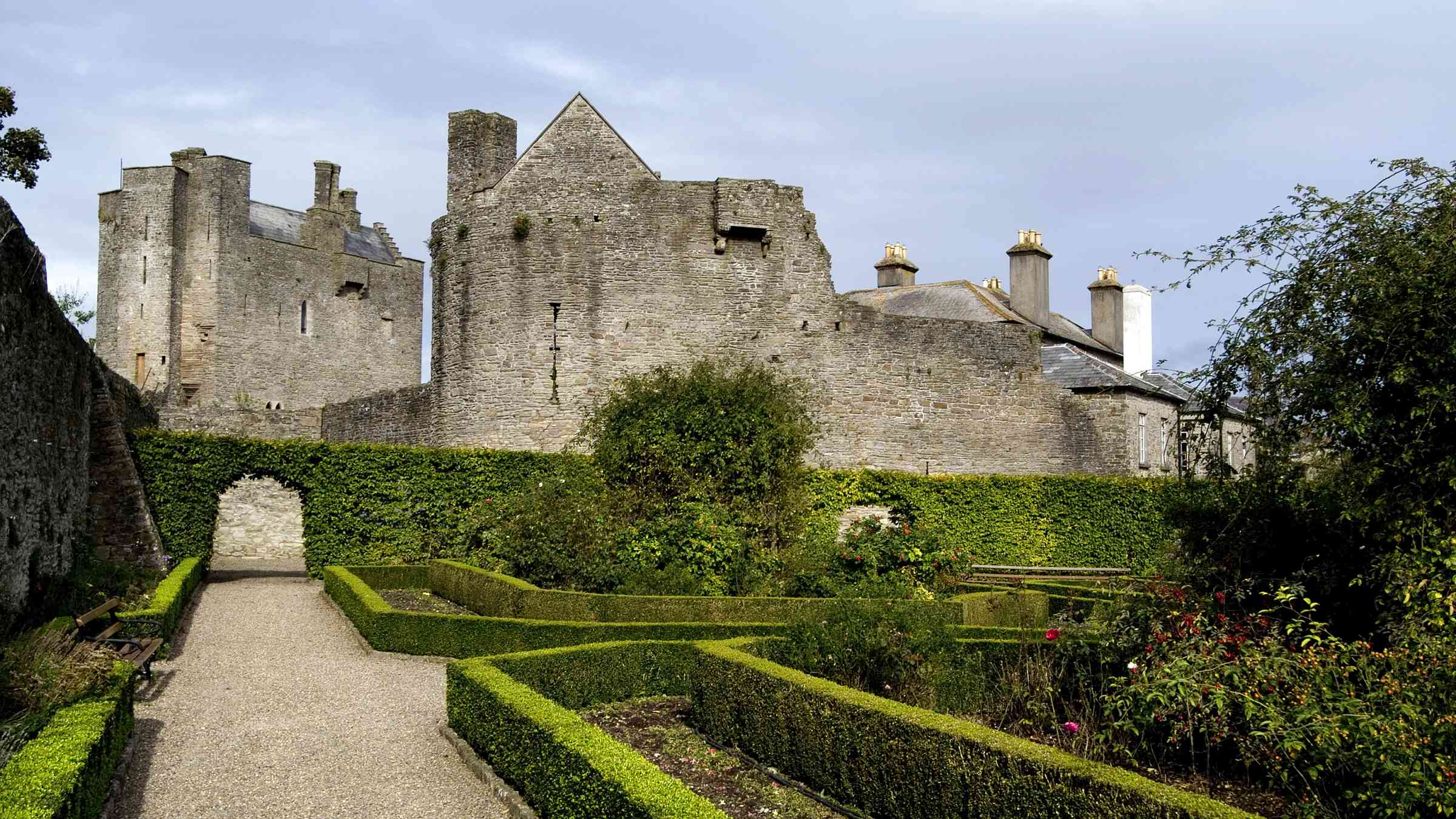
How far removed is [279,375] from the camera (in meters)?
42.1

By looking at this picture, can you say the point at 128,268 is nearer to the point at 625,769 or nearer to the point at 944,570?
the point at 944,570

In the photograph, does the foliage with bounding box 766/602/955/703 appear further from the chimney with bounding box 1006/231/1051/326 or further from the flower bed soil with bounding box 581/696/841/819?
the chimney with bounding box 1006/231/1051/326

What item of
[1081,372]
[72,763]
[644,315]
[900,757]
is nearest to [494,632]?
[72,763]

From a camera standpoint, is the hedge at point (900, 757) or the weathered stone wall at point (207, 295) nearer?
the hedge at point (900, 757)

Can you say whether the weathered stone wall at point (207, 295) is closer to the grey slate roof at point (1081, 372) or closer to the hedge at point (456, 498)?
the hedge at point (456, 498)

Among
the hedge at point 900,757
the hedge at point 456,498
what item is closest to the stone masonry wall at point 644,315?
the hedge at point 456,498

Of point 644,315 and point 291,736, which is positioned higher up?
point 644,315

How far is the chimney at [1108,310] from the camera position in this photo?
34219mm

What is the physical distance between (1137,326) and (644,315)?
49.6 feet

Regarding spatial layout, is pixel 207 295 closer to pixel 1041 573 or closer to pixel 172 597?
pixel 172 597

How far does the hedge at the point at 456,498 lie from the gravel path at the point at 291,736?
208 inches

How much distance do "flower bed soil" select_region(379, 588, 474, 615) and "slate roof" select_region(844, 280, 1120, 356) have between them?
17.6 m

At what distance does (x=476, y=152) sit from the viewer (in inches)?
906

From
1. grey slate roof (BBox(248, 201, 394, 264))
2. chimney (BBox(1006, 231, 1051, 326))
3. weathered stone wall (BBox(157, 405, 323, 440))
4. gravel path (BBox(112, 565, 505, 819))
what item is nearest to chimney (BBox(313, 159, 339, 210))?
grey slate roof (BBox(248, 201, 394, 264))
